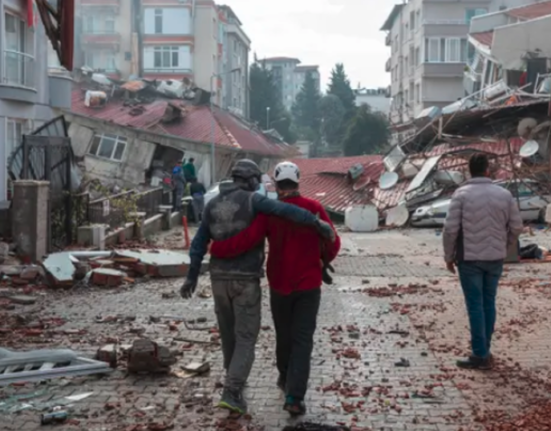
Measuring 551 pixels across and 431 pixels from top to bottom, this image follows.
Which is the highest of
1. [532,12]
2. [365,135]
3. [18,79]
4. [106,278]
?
[532,12]

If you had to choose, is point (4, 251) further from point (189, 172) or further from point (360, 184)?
point (360, 184)

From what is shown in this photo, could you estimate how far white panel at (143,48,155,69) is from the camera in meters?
61.9

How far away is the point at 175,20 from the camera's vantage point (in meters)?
61.3

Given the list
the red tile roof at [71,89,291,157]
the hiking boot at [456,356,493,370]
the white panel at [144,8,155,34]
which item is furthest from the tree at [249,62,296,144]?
the hiking boot at [456,356,493,370]

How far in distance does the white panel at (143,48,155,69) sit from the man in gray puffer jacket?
57226 millimetres

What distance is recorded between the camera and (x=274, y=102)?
8594 cm

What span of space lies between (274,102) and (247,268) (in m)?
81.1

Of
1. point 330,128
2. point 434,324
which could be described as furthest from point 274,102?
point 434,324

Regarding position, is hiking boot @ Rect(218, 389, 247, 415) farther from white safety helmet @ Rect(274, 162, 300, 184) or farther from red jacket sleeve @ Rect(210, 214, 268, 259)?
white safety helmet @ Rect(274, 162, 300, 184)

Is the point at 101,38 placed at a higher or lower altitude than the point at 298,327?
higher

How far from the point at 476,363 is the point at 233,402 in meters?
2.34

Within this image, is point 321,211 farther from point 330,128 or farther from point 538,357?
point 330,128

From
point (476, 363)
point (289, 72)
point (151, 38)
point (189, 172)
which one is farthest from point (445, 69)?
point (289, 72)

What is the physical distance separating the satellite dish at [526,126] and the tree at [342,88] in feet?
180
